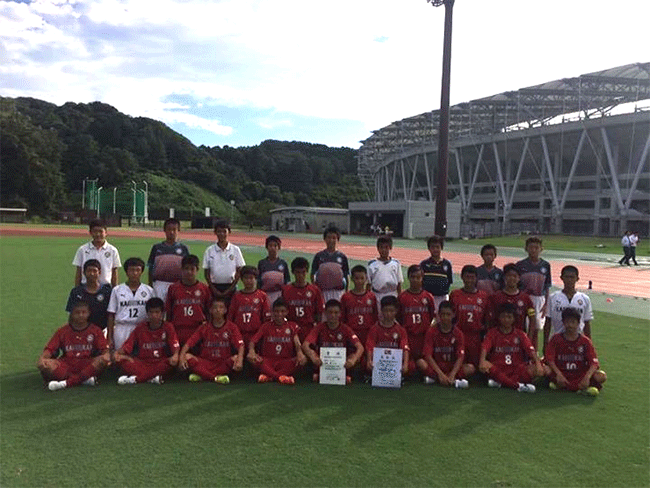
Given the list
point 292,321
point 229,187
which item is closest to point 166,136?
point 229,187

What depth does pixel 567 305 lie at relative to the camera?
6230 mm

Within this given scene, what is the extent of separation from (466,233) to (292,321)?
5799 cm

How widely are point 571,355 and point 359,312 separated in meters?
2.31

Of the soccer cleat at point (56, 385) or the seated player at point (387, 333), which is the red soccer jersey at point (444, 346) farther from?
the soccer cleat at point (56, 385)

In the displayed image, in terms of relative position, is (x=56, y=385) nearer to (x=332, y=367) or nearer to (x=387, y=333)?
(x=332, y=367)

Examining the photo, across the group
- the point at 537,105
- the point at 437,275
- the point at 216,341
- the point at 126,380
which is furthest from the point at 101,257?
the point at 537,105

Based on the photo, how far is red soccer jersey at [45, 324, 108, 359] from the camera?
560 centimetres

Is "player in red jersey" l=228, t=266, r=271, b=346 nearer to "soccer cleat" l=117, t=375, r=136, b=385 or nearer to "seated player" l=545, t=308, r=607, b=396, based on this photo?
"soccer cleat" l=117, t=375, r=136, b=385

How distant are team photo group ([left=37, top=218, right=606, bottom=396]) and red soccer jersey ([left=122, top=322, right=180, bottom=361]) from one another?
0.01 m

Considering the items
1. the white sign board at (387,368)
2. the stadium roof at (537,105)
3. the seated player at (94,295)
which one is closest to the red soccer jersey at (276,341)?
the white sign board at (387,368)

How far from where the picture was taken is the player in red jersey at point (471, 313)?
6.12m

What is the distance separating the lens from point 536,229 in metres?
61.4

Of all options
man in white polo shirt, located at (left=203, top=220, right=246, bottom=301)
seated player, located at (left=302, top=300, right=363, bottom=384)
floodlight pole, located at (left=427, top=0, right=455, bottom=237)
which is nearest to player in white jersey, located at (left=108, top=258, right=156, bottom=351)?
man in white polo shirt, located at (left=203, top=220, right=246, bottom=301)

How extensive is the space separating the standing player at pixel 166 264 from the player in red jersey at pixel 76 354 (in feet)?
3.04
